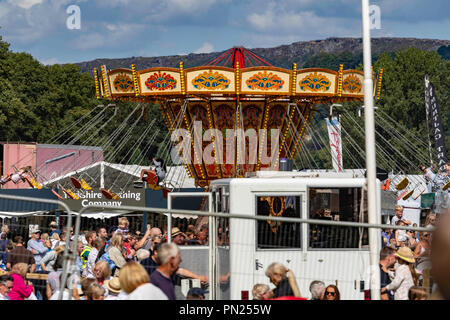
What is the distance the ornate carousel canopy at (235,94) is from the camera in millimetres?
20000

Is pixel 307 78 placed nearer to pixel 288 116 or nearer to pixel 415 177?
pixel 288 116

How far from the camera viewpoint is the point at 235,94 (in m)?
20.4

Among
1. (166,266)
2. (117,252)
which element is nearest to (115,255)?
(117,252)

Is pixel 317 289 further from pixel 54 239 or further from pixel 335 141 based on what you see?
pixel 335 141

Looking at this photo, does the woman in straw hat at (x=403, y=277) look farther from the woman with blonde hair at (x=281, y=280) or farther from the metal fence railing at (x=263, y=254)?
the woman with blonde hair at (x=281, y=280)

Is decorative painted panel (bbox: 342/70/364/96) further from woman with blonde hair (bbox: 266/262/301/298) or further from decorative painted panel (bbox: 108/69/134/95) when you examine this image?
woman with blonde hair (bbox: 266/262/301/298)

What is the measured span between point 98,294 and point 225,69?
1264 cm

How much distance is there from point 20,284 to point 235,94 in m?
12.8

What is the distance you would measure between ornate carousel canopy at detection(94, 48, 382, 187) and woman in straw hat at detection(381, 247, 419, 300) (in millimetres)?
10913

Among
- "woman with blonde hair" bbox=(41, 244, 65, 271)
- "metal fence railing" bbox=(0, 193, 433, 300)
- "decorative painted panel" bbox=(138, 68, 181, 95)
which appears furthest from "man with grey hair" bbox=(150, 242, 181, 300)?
Answer: "decorative painted panel" bbox=(138, 68, 181, 95)

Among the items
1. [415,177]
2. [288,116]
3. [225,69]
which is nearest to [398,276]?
[225,69]

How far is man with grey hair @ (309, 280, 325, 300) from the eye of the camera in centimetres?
754

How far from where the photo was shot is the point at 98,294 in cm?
785

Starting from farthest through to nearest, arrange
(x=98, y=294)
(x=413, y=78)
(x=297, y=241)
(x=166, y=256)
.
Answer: (x=413, y=78), (x=297, y=241), (x=98, y=294), (x=166, y=256)
